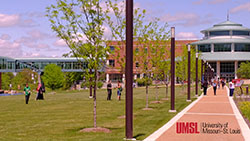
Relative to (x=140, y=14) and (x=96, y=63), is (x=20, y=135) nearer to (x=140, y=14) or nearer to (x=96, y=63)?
(x=96, y=63)

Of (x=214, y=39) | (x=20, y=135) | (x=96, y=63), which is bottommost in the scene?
(x=20, y=135)

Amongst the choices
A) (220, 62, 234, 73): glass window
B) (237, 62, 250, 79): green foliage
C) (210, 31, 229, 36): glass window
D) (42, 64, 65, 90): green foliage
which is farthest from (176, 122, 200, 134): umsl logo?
(210, 31, 229, 36): glass window

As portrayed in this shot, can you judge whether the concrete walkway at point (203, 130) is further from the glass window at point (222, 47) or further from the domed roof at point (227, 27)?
the domed roof at point (227, 27)

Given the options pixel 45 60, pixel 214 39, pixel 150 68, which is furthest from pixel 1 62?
pixel 150 68

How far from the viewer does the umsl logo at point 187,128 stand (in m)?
13.4

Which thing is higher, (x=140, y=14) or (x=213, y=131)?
(x=140, y=14)

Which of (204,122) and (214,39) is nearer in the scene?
(204,122)

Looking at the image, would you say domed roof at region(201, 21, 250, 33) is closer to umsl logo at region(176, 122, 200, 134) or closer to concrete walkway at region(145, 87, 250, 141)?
concrete walkway at region(145, 87, 250, 141)

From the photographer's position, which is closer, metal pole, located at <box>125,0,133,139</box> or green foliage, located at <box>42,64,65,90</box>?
metal pole, located at <box>125,0,133,139</box>

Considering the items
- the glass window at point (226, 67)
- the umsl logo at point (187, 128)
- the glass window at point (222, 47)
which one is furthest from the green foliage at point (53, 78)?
the umsl logo at point (187, 128)

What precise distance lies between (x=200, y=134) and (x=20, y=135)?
5.80 m

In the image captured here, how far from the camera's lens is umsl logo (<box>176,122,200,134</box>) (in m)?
13.4

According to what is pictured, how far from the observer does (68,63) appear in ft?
397

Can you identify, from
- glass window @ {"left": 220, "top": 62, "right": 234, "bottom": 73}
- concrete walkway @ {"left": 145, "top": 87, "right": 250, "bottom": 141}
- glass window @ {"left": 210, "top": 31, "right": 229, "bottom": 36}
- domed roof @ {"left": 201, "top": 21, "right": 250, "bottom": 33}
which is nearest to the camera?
concrete walkway @ {"left": 145, "top": 87, "right": 250, "bottom": 141}
